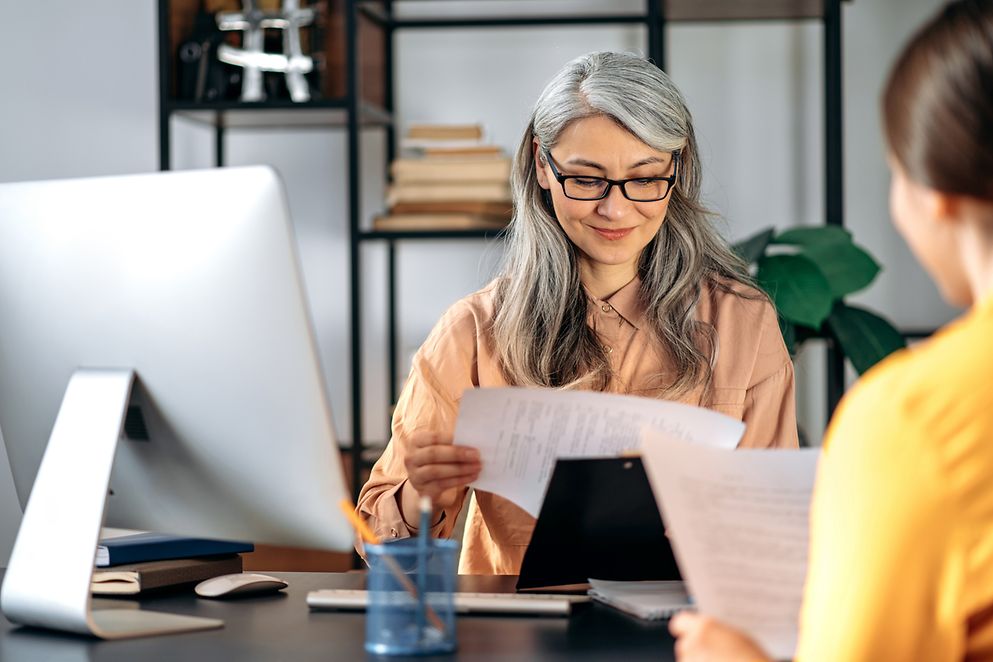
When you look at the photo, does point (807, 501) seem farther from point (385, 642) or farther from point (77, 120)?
point (77, 120)

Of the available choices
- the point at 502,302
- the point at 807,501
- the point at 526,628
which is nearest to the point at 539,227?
the point at 502,302

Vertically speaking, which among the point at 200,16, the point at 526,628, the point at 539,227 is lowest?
the point at 526,628

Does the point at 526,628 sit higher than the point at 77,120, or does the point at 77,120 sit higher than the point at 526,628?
the point at 77,120

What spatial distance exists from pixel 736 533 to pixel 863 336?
5.71 ft

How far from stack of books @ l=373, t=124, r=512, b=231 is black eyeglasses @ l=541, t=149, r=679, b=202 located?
906mm

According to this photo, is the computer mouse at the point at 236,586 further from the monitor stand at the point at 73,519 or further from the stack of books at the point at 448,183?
the stack of books at the point at 448,183

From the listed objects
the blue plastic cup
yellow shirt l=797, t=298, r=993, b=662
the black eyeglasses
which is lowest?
the blue plastic cup

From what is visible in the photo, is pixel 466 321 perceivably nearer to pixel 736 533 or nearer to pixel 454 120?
pixel 736 533

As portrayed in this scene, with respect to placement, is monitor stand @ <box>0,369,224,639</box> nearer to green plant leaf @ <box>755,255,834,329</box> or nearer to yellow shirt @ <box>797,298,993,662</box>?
yellow shirt @ <box>797,298,993,662</box>

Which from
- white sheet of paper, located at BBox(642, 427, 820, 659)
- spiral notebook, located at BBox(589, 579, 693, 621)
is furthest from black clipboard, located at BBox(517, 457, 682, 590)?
white sheet of paper, located at BBox(642, 427, 820, 659)

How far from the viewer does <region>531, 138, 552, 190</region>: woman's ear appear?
1.84 meters

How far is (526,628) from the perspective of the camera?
3.88ft

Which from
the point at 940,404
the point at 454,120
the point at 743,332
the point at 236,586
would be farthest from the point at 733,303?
the point at 454,120

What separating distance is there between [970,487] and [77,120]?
277 centimetres
